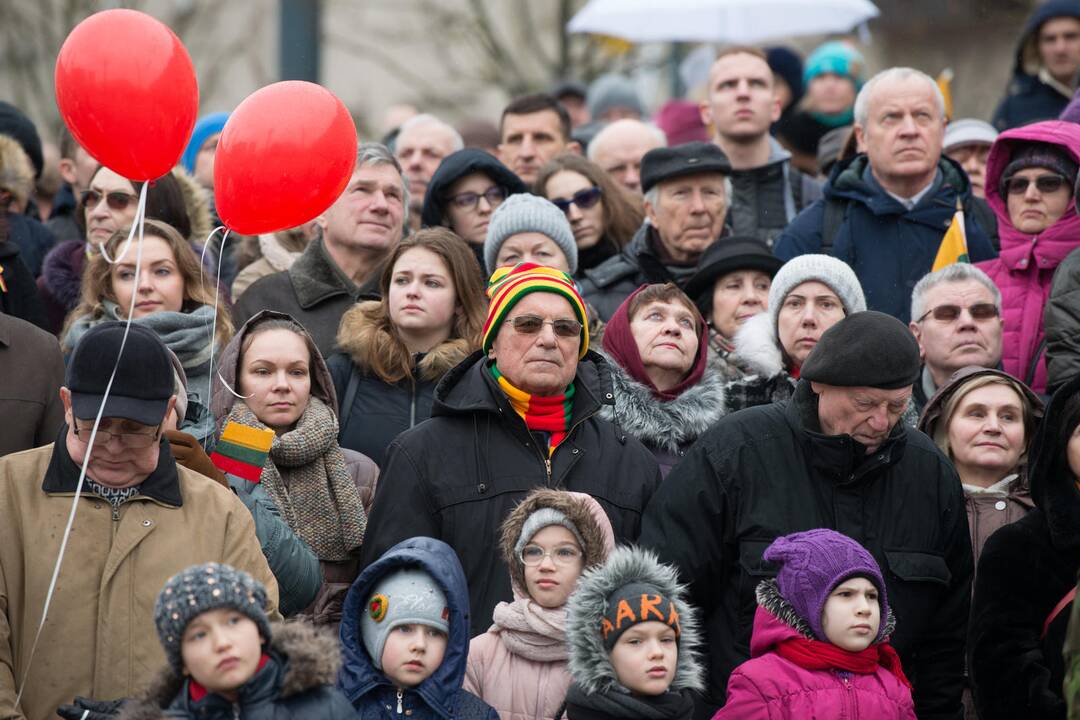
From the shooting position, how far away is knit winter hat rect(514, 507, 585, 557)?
5.79 meters

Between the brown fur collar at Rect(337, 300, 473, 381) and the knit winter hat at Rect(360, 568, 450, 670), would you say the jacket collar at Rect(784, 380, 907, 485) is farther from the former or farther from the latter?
the brown fur collar at Rect(337, 300, 473, 381)

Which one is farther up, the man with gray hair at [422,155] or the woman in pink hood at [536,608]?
the man with gray hair at [422,155]

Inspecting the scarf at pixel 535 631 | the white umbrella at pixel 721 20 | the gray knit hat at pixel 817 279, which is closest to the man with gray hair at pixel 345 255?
the gray knit hat at pixel 817 279

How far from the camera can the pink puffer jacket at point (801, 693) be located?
5.43 m

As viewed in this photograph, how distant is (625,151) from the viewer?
10016mm

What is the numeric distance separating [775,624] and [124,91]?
280 cm

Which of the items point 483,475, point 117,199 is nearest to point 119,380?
point 483,475

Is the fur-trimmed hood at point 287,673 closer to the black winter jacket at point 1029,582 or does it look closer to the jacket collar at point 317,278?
the black winter jacket at point 1029,582

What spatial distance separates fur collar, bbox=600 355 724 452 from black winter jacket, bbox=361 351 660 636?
442 millimetres

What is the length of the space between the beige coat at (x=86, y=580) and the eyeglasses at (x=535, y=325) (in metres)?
1.41

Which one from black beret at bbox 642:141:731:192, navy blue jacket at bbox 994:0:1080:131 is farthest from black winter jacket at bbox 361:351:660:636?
navy blue jacket at bbox 994:0:1080:131

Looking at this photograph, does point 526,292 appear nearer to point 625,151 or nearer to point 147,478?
point 147,478

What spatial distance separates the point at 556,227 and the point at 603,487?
6.74 feet

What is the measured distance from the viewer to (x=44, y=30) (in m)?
21.4
